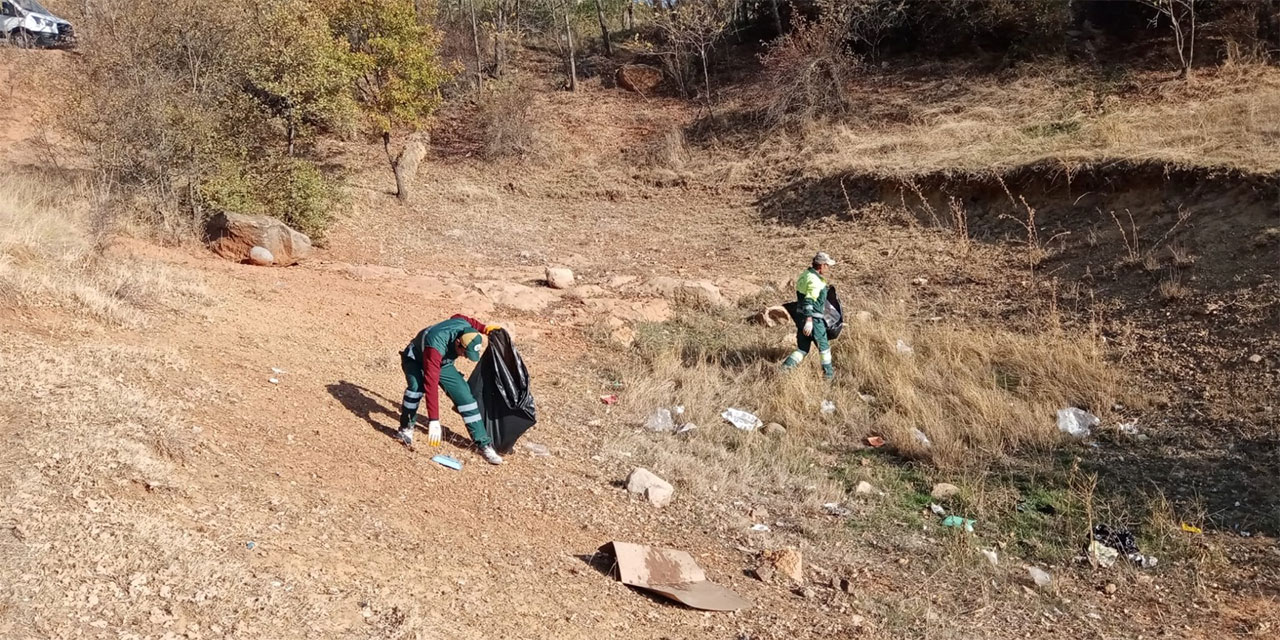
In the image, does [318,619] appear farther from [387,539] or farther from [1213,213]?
[1213,213]

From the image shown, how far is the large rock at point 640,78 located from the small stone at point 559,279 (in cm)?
1153

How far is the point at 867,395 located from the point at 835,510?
230cm

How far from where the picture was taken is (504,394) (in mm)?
5918

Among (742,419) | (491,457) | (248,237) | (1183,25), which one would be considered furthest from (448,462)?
(1183,25)

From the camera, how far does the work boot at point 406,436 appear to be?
228 inches

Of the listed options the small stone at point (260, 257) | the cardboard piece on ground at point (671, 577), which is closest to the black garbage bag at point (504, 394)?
the cardboard piece on ground at point (671, 577)

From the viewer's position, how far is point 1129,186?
10773 mm

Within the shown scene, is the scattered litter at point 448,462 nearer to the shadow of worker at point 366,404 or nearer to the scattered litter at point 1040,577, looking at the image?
the shadow of worker at point 366,404

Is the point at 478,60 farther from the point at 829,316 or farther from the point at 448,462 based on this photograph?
the point at 448,462

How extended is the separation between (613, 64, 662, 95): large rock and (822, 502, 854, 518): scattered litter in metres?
17.2

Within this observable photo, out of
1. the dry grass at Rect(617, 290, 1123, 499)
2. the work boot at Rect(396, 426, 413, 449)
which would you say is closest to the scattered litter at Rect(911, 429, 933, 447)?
the dry grass at Rect(617, 290, 1123, 499)

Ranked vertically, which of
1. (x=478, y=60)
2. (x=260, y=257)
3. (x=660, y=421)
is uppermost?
(x=478, y=60)

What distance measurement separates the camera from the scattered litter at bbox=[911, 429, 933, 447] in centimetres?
688

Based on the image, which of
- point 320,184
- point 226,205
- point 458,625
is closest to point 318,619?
point 458,625
